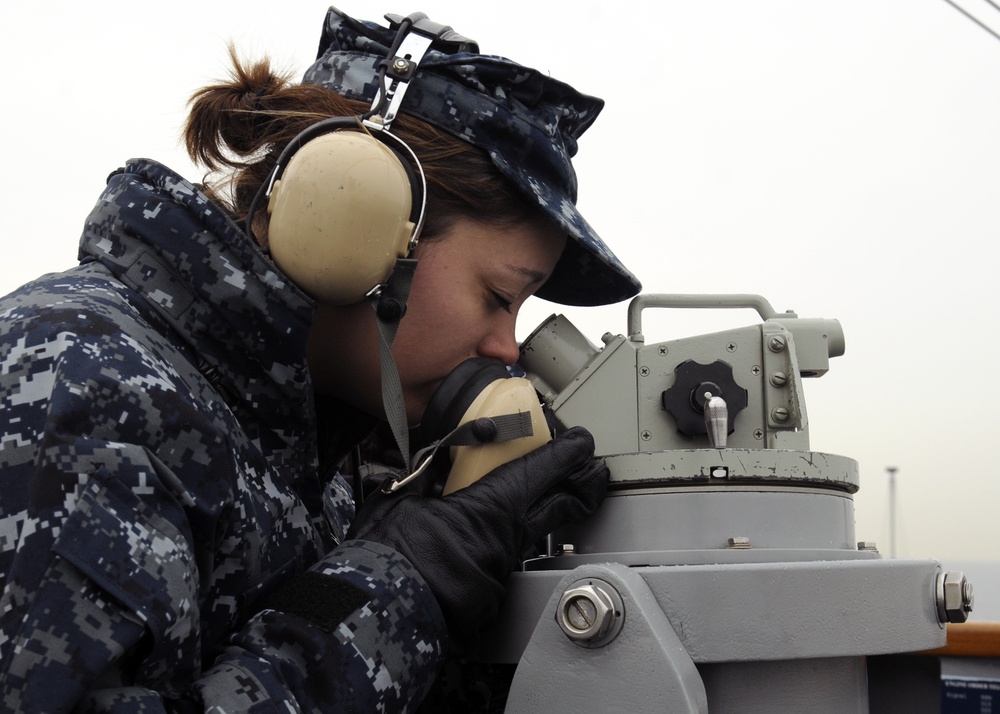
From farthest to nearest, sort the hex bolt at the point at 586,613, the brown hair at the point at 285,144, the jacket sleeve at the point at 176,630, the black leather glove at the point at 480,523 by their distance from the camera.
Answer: the brown hair at the point at 285,144 → the black leather glove at the point at 480,523 → the hex bolt at the point at 586,613 → the jacket sleeve at the point at 176,630

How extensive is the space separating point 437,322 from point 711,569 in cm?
55

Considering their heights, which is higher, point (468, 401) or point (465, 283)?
point (465, 283)

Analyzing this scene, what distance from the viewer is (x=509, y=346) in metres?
1.56

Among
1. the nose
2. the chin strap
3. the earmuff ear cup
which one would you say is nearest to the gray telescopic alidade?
the nose

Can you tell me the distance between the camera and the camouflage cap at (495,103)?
1.49 metres

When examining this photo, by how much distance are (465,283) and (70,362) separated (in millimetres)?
618

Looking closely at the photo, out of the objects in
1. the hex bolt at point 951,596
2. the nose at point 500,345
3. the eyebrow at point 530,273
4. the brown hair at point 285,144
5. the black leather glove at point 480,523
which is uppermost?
the brown hair at point 285,144

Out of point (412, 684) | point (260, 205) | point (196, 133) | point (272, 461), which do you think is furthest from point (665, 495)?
point (196, 133)

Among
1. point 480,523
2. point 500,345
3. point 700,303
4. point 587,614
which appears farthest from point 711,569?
point 700,303

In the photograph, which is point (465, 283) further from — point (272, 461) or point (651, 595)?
point (651, 595)

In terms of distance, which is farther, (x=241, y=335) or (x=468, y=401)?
(x=468, y=401)

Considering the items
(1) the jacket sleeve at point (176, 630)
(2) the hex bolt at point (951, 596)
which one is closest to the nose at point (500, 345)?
(1) the jacket sleeve at point (176, 630)

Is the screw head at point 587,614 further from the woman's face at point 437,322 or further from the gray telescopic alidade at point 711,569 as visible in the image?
the woman's face at point 437,322

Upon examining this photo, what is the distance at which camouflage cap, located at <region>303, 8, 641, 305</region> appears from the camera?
1491mm
